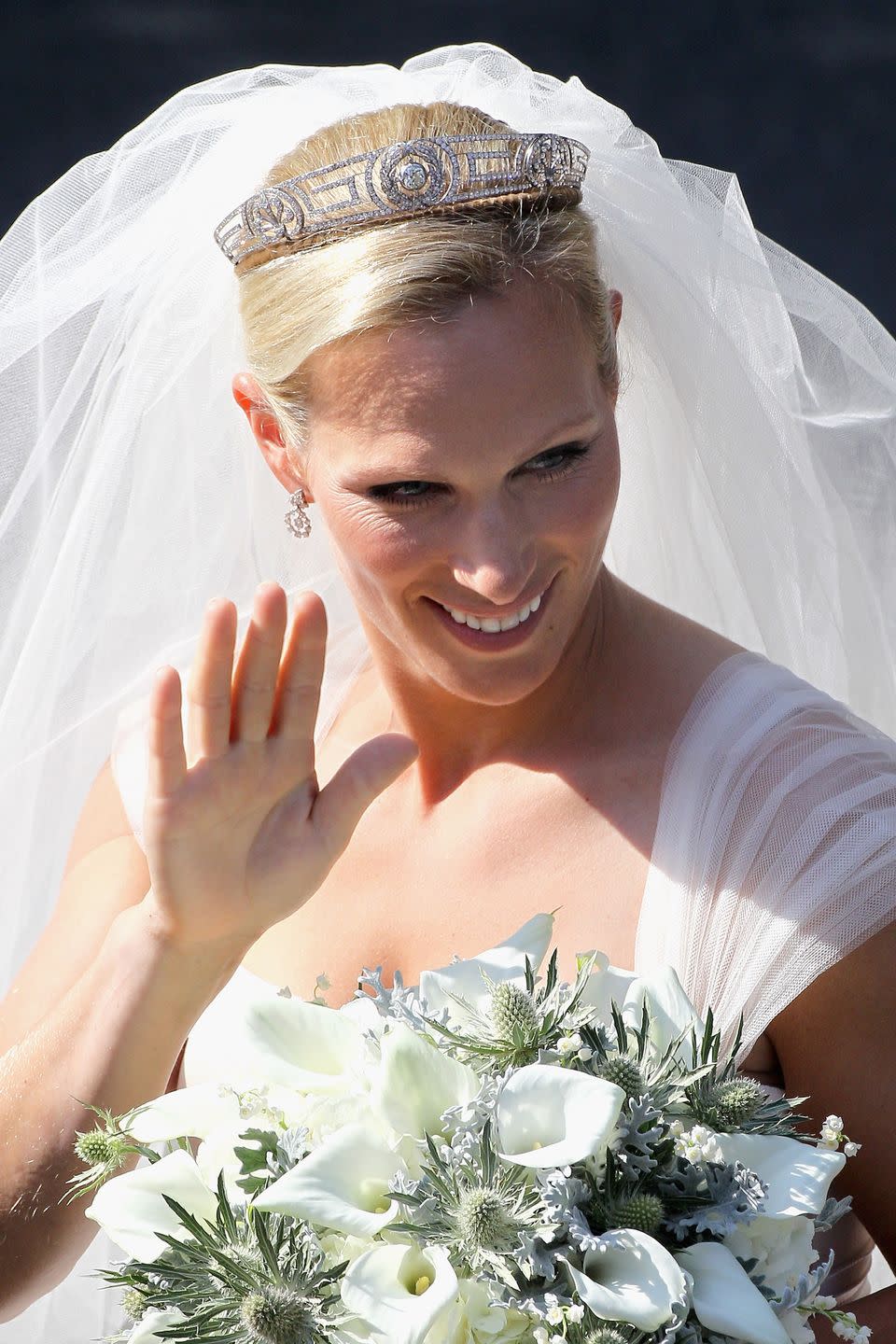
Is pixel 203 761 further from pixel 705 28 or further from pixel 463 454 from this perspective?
pixel 705 28

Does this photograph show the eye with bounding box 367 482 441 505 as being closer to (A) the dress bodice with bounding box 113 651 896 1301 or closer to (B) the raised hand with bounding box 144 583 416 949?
Result: (B) the raised hand with bounding box 144 583 416 949

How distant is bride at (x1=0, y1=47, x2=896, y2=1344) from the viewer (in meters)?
1.25

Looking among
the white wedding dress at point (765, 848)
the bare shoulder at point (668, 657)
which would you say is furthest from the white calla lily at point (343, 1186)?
the bare shoulder at point (668, 657)

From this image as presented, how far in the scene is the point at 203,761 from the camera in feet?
3.91

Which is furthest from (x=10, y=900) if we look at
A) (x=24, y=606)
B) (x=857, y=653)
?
(x=857, y=653)

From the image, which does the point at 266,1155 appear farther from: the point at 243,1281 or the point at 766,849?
the point at 766,849

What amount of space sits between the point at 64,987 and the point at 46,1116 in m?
0.23

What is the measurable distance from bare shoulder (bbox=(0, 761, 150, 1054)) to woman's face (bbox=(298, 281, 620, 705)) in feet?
1.37

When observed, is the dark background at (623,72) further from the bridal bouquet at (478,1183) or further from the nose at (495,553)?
the bridal bouquet at (478,1183)

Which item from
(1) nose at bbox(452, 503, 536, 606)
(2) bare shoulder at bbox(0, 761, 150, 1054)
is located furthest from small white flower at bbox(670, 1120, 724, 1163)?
(2) bare shoulder at bbox(0, 761, 150, 1054)

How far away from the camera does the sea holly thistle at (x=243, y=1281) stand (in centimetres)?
83

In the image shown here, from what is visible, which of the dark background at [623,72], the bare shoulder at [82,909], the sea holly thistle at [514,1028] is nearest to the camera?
the sea holly thistle at [514,1028]

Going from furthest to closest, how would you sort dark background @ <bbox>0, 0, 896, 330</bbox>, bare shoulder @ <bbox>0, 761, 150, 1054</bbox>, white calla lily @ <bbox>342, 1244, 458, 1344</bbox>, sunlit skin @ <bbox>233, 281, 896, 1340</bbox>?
dark background @ <bbox>0, 0, 896, 330</bbox> < bare shoulder @ <bbox>0, 761, 150, 1054</bbox> < sunlit skin @ <bbox>233, 281, 896, 1340</bbox> < white calla lily @ <bbox>342, 1244, 458, 1344</bbox>

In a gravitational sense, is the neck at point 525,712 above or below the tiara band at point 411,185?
below
